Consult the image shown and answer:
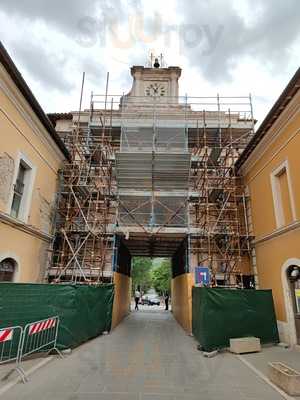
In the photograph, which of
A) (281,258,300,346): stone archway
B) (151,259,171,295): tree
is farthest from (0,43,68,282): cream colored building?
(151,259,171,295): tree

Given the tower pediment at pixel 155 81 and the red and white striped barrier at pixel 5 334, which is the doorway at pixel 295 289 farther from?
the tower pediment at pixel 155 81

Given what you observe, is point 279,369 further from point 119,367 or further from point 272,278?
point 272,278

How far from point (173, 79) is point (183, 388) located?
22.2m

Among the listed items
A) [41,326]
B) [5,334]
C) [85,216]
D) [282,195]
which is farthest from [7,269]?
[282,195]

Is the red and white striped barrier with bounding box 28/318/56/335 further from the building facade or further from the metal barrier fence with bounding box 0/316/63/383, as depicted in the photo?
the building facade

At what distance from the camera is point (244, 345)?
7.54 metres

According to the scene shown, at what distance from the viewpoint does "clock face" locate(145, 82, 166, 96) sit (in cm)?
2180

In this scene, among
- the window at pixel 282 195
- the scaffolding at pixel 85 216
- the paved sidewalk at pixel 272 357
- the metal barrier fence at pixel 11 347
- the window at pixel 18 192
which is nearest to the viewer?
the metal barrier fence at pixel 11 347

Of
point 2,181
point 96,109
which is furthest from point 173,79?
point 2,181

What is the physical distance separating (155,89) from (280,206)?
1620 centimetres

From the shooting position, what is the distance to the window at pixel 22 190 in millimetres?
9758

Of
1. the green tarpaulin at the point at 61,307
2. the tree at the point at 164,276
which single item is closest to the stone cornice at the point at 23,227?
the green tarpaulin at the point at 61,307

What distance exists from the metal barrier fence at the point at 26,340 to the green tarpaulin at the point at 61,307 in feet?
0.75

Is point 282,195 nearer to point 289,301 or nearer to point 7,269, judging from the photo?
point 289,301
